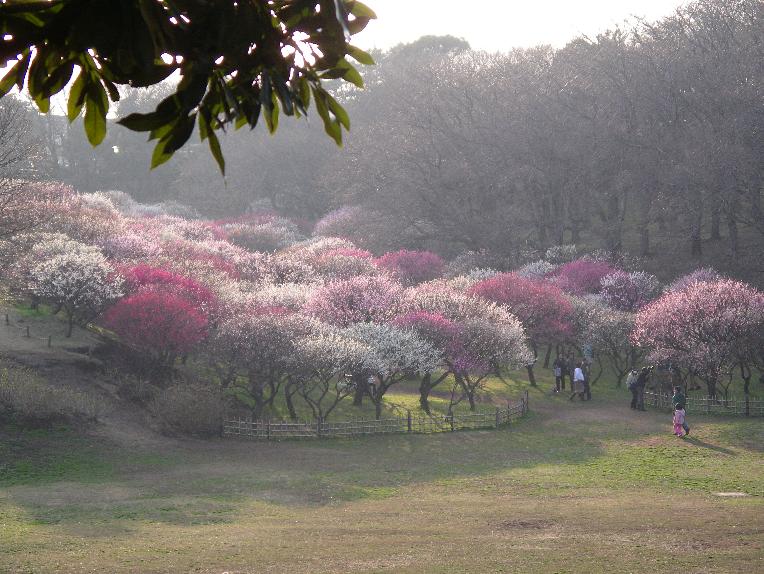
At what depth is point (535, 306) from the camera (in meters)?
44.2

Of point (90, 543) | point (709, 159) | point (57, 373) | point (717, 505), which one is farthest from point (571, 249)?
point (90, 543)

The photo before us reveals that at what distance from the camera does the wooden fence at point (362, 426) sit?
3130cm

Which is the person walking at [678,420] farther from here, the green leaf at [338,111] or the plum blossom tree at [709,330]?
A: the green leaf at [338,111]

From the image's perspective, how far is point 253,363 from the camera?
33625 millimetres

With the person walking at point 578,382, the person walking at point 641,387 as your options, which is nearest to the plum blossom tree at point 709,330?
the person walking at point 641,387

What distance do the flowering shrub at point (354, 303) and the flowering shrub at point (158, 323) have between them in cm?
692

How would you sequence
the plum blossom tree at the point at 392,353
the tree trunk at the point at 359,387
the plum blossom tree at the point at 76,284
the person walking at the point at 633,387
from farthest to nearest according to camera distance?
the person walking at the point at 633,387
the tree trunk at the point at 359,387
the plum blossom tree at the point at 76,284
the plum blossom tree at the point at 392,353

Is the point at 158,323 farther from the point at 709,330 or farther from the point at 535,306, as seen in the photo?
the point at 709,330

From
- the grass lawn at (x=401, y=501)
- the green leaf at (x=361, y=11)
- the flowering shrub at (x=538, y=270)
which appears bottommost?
the grass lawn at (x=401, y=501)

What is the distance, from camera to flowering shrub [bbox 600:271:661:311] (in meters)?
49.8

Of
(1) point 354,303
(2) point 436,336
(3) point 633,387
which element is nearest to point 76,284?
(1) point 354,303

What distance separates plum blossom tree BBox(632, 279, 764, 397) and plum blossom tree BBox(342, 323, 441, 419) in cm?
1001

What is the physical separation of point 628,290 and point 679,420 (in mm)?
20084

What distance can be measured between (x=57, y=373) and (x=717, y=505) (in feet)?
74.7
